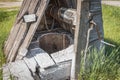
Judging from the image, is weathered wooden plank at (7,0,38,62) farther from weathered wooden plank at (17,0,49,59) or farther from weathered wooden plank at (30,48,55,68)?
weathered wooden plank at (30,48,55,68)

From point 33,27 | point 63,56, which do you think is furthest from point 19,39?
point 63,56

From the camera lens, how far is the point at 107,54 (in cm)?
632

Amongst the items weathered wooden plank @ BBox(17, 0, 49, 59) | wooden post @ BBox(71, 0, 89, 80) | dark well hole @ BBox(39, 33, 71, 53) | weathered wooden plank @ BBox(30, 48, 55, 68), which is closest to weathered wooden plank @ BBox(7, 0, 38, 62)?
weathered wooden plank @ BBox(17, 0, 49, 59)

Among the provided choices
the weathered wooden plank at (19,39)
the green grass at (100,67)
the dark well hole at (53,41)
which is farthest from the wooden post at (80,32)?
the dark well hole at (53,41)

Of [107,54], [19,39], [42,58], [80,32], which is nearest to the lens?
[80,32]

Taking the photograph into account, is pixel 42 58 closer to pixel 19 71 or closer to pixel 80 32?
pixel 19 71

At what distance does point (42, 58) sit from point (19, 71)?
2.08 ft

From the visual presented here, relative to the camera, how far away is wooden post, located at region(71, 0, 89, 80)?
400 centimetres

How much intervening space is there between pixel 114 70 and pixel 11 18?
25.5 feet

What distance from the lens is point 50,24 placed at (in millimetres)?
7277

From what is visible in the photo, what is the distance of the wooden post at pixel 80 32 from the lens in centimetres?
400

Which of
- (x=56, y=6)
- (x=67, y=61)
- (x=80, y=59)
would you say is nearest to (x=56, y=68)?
(x=67, y=61)

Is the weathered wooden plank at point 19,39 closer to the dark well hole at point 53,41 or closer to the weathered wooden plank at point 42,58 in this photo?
A: the weathered wooden plank at point 42,58

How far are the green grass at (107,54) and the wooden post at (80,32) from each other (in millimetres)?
222
